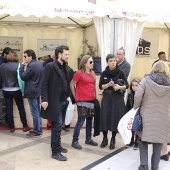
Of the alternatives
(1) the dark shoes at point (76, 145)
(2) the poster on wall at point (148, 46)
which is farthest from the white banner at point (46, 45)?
(1) the dark shoes at point (76, 145)

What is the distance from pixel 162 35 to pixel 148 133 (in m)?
5.27

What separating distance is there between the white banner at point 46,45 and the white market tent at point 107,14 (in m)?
2.96

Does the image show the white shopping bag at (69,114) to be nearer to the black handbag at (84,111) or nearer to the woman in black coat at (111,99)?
the black handbag at (84,111)

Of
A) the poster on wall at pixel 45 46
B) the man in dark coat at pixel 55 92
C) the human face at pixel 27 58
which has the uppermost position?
the poster on wall at pixel 45 46

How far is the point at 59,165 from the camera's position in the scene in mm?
4344

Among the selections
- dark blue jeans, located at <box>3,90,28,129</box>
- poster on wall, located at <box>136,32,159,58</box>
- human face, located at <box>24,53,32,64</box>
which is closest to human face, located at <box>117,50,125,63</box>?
human face, located at <box>24,53,32,64</box>

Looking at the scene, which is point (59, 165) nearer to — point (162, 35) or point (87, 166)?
point (87, 166)

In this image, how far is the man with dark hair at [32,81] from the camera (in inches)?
223

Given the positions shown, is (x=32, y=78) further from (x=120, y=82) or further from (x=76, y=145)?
(x=120, y=82)

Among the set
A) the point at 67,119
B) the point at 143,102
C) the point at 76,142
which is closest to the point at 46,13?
the point at 67,119

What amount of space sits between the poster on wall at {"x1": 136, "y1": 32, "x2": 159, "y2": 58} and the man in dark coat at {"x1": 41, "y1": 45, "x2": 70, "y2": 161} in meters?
4.33

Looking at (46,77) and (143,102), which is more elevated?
(46,77)

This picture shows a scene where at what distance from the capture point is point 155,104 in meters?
3.83

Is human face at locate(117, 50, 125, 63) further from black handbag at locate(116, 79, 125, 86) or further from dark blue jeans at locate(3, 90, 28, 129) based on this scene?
dark blue jeans at locate(3, 90, 28, 129)
